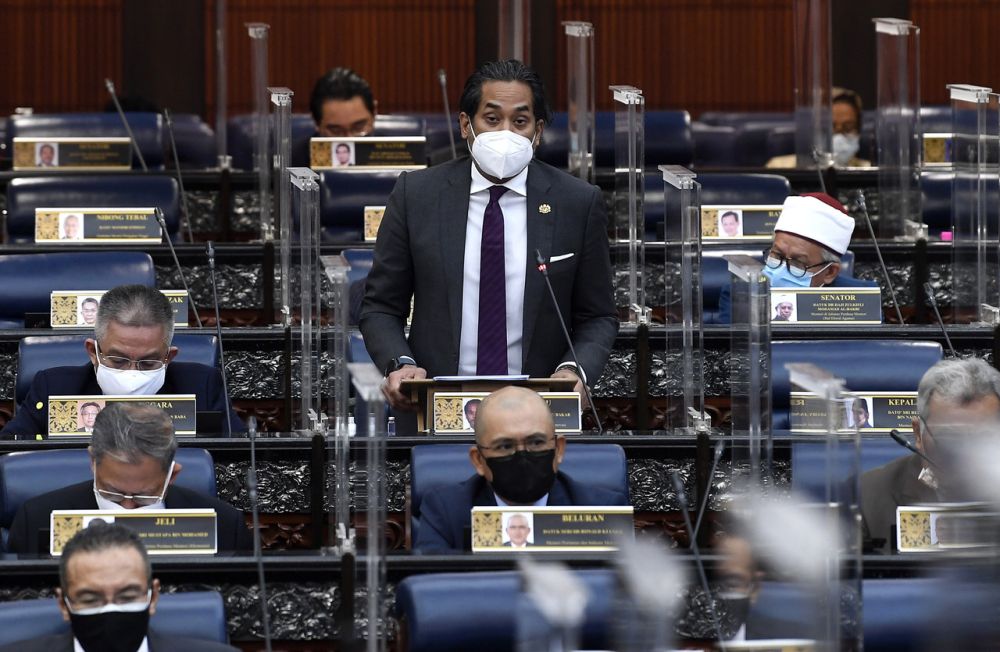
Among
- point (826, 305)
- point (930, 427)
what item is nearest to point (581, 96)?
point (826, 305)

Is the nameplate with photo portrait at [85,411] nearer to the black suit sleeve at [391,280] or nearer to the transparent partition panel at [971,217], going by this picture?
the black suit sleeve at [391,280]

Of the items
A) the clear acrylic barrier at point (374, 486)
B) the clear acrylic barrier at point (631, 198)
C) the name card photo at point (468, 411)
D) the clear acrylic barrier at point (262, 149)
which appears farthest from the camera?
the clear acrylic barrier at point (262, 149)

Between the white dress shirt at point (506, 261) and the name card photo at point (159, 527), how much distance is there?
80cm

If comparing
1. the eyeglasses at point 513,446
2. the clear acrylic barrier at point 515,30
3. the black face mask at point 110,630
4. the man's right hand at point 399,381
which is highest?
the clear acrylic barrier at point 515,30

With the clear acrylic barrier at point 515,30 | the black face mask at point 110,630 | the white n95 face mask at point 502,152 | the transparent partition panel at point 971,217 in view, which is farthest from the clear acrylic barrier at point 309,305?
the clear acrylic barrier at point 515,30

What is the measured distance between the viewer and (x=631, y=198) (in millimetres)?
6555

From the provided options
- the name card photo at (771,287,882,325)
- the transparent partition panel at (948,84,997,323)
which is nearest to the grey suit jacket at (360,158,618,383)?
the name card photo at (771,287,882,325)

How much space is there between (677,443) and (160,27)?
6.28m

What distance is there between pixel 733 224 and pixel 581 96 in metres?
1.26

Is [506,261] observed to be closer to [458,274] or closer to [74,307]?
[458,274]

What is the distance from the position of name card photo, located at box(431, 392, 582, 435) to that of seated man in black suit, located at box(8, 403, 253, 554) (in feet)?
2.06

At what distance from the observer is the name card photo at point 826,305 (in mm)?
5762

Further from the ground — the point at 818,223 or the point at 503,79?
the point at 503,79

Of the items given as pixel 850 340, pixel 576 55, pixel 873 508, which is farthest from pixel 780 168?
pixel 873 508
